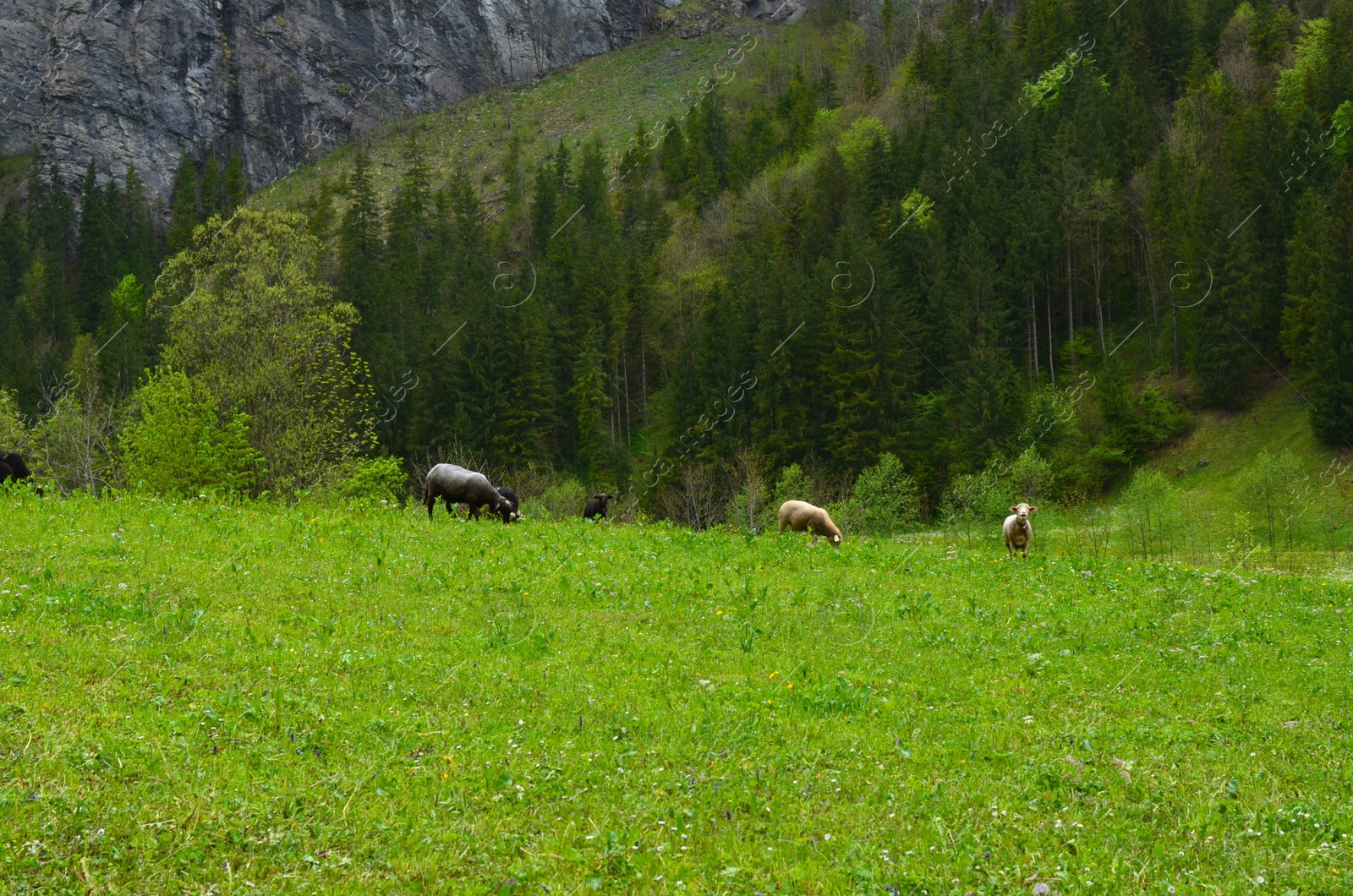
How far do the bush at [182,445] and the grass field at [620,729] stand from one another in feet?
55.0

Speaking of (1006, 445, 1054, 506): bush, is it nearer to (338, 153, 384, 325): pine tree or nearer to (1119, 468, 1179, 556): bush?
(1119, 468, 1179, 556): bush

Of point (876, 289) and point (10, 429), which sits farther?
point (876, 289)

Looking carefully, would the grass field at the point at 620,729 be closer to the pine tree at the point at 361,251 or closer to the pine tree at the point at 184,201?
the pine tree at the point at 361,251

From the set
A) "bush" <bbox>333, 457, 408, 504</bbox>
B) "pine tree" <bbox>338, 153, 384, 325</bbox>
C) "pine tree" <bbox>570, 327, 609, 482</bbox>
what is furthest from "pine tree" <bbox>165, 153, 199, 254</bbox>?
"bush" <bbox>333, 457, 408, 504</bbox>

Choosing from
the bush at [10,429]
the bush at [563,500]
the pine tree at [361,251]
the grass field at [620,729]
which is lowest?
the bush at [563,500]

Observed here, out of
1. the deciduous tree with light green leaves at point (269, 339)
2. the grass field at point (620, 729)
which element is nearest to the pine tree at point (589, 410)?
the deciduous tree with light green leaves at point (269, 339)

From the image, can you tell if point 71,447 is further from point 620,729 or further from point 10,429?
point 620,729

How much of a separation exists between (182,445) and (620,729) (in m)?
31.6

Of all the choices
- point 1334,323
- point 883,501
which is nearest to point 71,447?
point 883,501

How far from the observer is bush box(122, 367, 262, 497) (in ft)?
118

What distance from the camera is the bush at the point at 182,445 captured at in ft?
118

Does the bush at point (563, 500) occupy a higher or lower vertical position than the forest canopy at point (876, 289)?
lower

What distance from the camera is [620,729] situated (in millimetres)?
11148

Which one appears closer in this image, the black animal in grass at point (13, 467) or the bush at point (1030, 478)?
the black animal in grass at point (13, 467)
